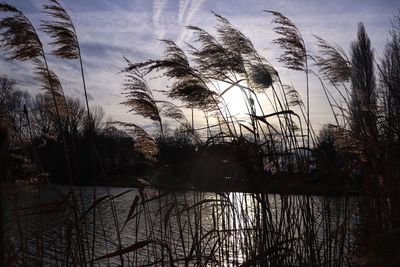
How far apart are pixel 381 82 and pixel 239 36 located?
1828 millimetres

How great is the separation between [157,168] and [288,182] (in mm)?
1582

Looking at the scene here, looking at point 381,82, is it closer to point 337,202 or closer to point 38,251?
Result: point 337,202

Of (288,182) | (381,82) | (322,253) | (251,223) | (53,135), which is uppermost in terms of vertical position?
(381,82)

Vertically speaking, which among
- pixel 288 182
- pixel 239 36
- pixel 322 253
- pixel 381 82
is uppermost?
pixel 239 36

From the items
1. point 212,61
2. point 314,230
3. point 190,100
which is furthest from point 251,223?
point 212,61

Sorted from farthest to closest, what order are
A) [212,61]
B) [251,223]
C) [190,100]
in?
1. [212,61]
2. [190,100]
3. [251,223]

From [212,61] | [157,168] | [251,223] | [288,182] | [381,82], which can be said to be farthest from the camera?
[381,82]

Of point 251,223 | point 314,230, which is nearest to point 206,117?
point 251,223

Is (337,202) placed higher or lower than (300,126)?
lower

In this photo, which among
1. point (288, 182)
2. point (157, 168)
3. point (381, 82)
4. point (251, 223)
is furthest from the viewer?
point (381, 82)

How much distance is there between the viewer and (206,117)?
473cm

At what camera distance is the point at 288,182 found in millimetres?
3494

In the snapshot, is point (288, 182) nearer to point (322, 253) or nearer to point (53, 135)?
point (322, 253)

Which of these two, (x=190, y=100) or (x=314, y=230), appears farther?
(x=190, y=100)
